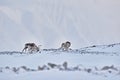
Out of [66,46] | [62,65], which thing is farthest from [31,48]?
[62,65]

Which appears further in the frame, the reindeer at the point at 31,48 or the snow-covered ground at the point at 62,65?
the reindeer at the point at 31,48

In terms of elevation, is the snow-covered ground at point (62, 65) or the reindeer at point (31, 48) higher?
the reindeer at point (31, 48)

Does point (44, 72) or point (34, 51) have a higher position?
point (34, 51)

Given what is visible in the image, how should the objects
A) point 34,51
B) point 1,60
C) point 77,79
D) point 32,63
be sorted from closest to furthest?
point 77,79 → point 32,63 → point 1,60 → point 34,51

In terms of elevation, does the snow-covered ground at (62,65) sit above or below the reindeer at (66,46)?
below

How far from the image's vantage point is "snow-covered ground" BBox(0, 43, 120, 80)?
2177 centimetres

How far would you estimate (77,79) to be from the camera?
69.4ft

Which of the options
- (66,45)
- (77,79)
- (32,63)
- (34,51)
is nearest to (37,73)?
(77,79)

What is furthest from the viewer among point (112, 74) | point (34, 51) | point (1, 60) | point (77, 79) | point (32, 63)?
point (34, 51)

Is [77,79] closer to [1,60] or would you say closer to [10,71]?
[10,71]

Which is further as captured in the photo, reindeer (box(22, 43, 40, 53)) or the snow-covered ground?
reindeer (box(22, 43, 40, 53))

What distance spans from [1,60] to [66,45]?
11.3 m

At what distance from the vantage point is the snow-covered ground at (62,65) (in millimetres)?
21766

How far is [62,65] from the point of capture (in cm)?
2603
